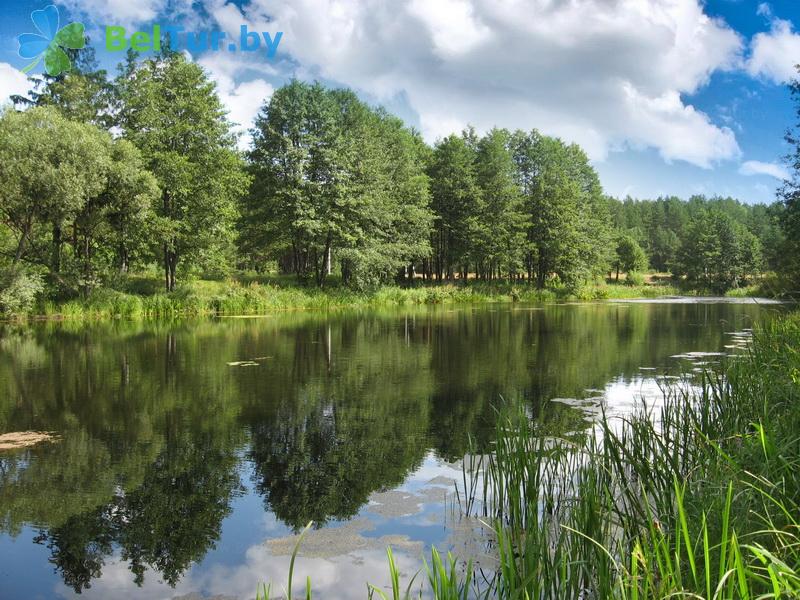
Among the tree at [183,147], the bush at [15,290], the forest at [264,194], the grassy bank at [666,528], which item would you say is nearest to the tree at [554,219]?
the forest at [264,194]

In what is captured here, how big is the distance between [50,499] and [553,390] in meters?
9.78

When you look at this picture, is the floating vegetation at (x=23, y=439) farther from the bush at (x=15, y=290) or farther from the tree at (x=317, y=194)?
the tree at (x=317, y=194)

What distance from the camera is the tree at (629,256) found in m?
87.7

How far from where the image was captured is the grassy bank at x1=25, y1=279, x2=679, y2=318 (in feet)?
100

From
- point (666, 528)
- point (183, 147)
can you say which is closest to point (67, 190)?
point (183, 147)

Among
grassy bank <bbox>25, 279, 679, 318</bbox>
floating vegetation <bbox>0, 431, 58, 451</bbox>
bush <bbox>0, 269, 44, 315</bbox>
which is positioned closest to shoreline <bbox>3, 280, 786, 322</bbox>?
grassy bank <bbox>25, 279, 679, 318</bbox>

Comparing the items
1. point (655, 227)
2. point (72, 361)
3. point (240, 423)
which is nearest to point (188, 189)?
point (72, 361)

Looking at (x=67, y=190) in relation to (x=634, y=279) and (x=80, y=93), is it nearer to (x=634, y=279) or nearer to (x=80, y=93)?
(x=80, y=93)

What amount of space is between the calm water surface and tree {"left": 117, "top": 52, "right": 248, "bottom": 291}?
15.0 meters

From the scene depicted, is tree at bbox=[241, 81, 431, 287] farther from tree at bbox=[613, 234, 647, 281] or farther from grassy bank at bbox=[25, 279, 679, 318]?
tree at bbox=[613, 234, 647, 281]

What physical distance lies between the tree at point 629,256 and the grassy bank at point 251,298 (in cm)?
3825

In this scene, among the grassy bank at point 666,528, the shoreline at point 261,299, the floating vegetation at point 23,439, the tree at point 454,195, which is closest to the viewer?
the grassy bank at point 666,528

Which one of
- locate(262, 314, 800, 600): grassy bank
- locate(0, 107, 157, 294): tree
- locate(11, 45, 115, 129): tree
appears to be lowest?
locate(262, 314, 800, 600): grassy bank

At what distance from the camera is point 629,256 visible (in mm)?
88312
